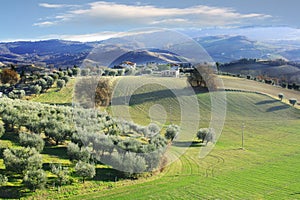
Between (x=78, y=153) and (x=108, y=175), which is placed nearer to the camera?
(x=108, y=175)

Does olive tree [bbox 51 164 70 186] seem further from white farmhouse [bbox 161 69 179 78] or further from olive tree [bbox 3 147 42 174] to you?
white farmhouse [bbox 161 69 179 78]

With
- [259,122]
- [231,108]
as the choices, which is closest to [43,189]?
[259,122]

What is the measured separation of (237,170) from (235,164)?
215cm

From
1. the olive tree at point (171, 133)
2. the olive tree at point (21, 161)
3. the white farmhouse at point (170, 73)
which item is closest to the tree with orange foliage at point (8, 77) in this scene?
the white farmhouse at point (170, 73)

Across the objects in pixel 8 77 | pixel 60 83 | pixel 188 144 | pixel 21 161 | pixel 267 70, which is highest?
pixel 267 70

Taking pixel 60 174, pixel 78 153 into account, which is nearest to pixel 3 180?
pixel 60 174

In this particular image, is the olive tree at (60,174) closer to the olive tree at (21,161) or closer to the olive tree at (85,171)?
the olive tree at (85,171)

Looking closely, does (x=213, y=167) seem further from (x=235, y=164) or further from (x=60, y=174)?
(x=60, y=174)

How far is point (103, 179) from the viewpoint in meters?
25.6

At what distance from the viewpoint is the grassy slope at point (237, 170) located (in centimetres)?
2466

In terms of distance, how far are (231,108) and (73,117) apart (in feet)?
121

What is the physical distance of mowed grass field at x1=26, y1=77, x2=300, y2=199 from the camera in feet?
81.1

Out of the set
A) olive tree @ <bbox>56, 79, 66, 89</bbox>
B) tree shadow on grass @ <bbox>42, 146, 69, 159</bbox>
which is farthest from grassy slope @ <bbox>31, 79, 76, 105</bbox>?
tree shadow on grass @ <bbox>42, 146, 69, 159</bbox>

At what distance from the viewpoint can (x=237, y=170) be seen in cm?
3152
